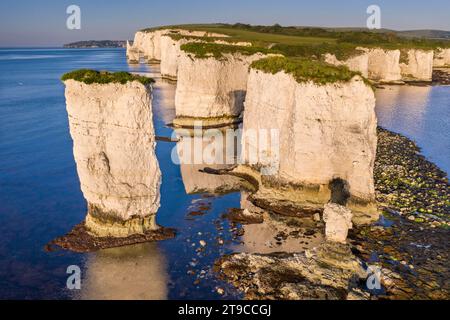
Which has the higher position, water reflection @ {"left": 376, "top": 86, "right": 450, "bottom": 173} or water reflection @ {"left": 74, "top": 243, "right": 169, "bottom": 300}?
water reflection @ {"left": 376, "top": 86, "right": 450, "bottom": 173}

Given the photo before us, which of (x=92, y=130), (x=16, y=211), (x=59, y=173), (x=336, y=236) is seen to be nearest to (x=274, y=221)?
(x=336, y=236)

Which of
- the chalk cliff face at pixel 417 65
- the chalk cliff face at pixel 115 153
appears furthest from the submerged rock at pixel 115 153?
the chalk cliff face at pixel 417 65

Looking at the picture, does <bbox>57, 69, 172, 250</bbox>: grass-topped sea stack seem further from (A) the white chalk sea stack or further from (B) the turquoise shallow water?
(A) the white chalk sea stack

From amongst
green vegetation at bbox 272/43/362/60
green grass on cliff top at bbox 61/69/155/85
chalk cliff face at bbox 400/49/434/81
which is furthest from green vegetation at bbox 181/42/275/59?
chalk cliff face at bbox 400/49/434/81

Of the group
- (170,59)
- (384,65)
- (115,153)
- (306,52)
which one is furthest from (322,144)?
(384,65)

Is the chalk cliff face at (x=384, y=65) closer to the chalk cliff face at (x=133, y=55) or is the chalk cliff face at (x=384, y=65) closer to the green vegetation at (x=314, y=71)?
the green vegetation at (x=314, y=71)

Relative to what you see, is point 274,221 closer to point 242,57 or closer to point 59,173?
point 59,173
